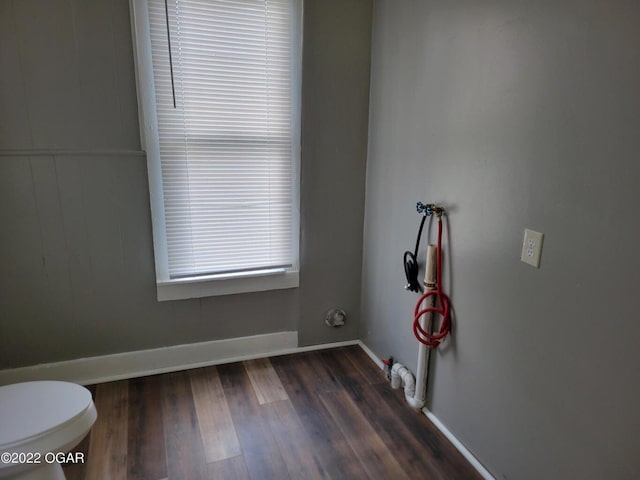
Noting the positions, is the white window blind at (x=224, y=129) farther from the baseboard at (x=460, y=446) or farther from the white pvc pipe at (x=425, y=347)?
the baseboard at (x=460, y=446)

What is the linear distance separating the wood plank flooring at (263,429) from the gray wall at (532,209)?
0.25m

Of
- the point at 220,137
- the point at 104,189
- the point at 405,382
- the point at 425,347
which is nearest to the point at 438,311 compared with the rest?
the point at 425,347

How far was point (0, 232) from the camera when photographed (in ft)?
6.72

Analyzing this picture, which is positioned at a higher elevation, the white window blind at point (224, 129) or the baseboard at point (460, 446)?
the white window blind at point (224, 129)

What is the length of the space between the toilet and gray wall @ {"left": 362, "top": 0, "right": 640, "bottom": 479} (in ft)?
5.10

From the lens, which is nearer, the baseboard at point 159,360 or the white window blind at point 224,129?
the white window blind at point 224,129

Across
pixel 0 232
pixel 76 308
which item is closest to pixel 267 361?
pixel 76 308

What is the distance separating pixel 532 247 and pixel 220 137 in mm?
1673

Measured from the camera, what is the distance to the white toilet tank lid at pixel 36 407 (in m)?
1.36

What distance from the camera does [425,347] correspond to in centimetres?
203

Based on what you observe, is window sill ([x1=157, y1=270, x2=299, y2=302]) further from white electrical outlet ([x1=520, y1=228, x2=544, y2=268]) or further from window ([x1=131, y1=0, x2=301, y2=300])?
white electrical outlet ([x1=520, y1=228, x2=544, y2=268])

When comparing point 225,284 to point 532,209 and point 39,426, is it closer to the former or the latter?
point 39,426

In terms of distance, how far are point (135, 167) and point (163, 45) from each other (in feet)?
2.11

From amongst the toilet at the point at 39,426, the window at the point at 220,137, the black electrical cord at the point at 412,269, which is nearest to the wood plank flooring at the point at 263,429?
the toilet at the point at 39,426
